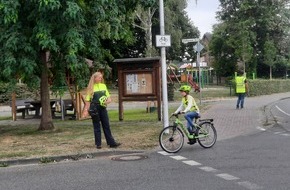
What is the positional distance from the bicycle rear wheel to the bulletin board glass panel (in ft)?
21.8

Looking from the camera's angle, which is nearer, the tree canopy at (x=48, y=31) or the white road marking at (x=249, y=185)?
the white road marking at (x=249, y=185)

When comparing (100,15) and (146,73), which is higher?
(100,15)

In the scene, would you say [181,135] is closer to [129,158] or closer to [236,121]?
[129,158]

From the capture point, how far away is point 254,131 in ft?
45.5

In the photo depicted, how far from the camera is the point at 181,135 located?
1056cm

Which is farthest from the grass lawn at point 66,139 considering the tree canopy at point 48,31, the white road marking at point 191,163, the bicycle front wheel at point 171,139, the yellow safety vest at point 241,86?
the yellow safety vest at point 241,86

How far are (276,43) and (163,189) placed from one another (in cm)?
4880

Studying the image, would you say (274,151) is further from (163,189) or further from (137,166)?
(163,189)

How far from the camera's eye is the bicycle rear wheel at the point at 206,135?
11.0 metres

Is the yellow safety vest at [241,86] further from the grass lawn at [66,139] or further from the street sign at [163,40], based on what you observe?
the street sign at [163,40]

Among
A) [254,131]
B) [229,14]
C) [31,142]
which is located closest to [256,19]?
[229,14]

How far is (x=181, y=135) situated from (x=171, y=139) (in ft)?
0.89

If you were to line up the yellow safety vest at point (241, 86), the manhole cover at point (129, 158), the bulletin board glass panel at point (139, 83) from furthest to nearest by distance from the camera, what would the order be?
the yellow safety vest at point (241, 86), the bulletin board glass panel at point (139, 83), the manhole cover at point (129, 158)

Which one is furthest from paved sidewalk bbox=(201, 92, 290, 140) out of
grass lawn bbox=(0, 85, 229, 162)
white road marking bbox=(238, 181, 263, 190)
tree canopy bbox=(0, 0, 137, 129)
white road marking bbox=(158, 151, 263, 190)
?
white road marking bbox=(238, 181, 263, 190)
